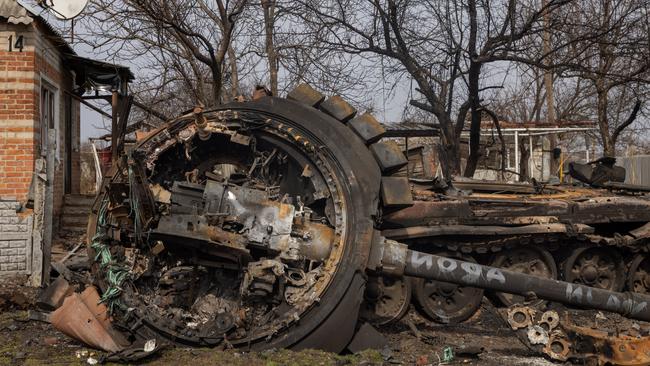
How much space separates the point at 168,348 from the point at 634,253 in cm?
713

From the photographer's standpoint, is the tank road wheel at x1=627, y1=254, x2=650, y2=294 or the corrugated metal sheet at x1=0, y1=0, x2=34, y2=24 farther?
the corrugated metal sheet at x1=0, y1=0, x2=34, y2=24

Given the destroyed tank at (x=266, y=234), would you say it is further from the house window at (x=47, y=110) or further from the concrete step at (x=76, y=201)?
the concrete step at (x=76, y=201)

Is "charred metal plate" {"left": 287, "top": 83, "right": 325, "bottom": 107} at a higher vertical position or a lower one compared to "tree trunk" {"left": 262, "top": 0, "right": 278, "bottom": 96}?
lower

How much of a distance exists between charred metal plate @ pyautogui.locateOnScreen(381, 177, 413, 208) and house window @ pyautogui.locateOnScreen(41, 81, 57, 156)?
268 inches

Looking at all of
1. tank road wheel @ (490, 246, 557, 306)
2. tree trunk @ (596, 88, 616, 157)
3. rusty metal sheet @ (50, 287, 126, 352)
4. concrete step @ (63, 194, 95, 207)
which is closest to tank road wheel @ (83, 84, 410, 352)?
rusty metal sheet @ (50, 287, 126, 352)

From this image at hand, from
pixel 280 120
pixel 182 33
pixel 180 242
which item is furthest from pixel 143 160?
pixel 182 33

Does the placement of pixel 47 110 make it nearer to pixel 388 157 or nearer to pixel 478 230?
pixel 388 157

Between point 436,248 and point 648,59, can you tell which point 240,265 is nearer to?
point 436,248

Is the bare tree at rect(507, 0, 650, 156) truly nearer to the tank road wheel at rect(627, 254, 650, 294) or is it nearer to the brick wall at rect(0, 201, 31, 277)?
the tank road wheel at rect(627, 254, 650, 294)

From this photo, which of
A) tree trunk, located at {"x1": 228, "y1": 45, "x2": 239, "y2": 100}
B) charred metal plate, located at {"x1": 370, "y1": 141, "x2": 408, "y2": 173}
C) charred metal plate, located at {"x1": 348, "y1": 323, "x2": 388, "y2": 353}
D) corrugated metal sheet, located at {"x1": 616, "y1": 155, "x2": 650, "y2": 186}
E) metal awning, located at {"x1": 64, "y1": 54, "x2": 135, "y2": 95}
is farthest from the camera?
corrugated metal sheet, located at {"x1": 616, "y1": 155, "x2": 650, "y2": 186}

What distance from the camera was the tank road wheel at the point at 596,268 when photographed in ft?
29.4

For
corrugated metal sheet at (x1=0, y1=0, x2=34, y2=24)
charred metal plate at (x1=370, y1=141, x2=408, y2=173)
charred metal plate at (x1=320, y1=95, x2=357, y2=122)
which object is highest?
corrugated metal sheet at (x1=0, y1=0, x2=34, y2=24)

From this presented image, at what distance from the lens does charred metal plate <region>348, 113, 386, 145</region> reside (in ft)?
21.7

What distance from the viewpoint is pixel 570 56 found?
1273 cm
